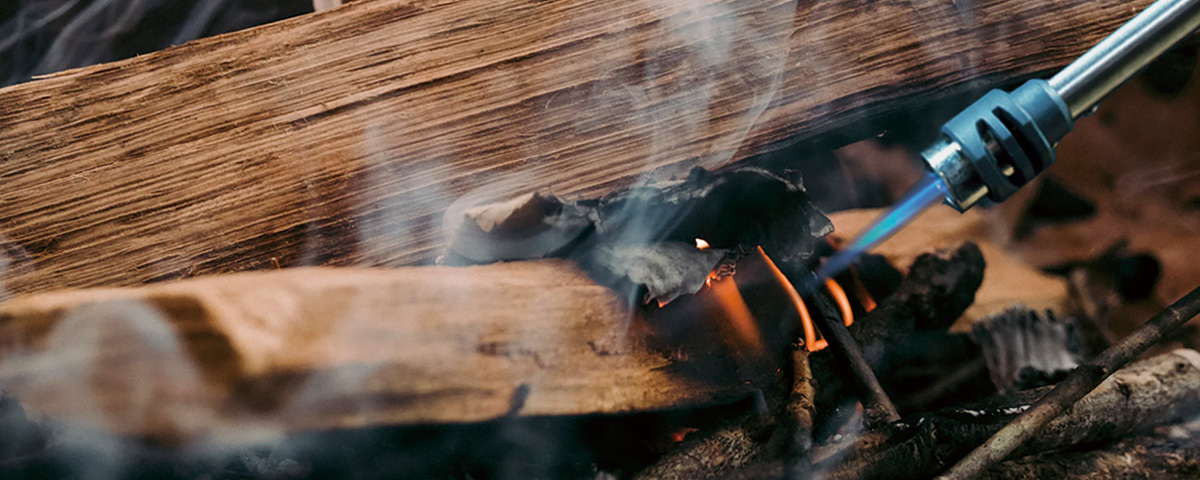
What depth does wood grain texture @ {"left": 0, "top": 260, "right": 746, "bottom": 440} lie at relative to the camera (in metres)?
1.36

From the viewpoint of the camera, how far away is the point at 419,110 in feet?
6.07

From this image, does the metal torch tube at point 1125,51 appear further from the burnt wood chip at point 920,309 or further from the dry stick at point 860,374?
the burnt wood chip at point 920,309

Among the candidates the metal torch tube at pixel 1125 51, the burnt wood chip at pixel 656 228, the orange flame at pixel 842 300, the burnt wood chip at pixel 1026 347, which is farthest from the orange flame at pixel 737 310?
the burnt wood chip at pixel 1026 347

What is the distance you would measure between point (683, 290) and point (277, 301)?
1057 mm

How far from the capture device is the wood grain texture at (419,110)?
5.87ft

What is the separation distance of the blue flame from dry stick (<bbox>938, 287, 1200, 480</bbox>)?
2.01 ft

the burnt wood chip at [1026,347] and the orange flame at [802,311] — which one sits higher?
the orange flame at [802,311]

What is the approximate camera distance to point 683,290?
5.46 feet

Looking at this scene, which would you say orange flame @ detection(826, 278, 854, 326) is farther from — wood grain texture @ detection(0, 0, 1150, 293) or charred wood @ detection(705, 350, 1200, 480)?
wood grain texture @ detection(0, 0, 1150, 293)

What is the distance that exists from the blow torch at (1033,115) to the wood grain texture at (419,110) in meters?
0.75

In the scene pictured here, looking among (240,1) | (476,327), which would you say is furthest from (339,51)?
(476,327)

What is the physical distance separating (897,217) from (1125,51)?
56 cm

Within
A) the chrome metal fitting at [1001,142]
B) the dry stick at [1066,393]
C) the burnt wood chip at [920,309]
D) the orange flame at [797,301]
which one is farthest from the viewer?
the burnt wood chip at [920,309]

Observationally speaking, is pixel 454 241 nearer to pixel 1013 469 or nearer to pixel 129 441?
pixel 129 441
